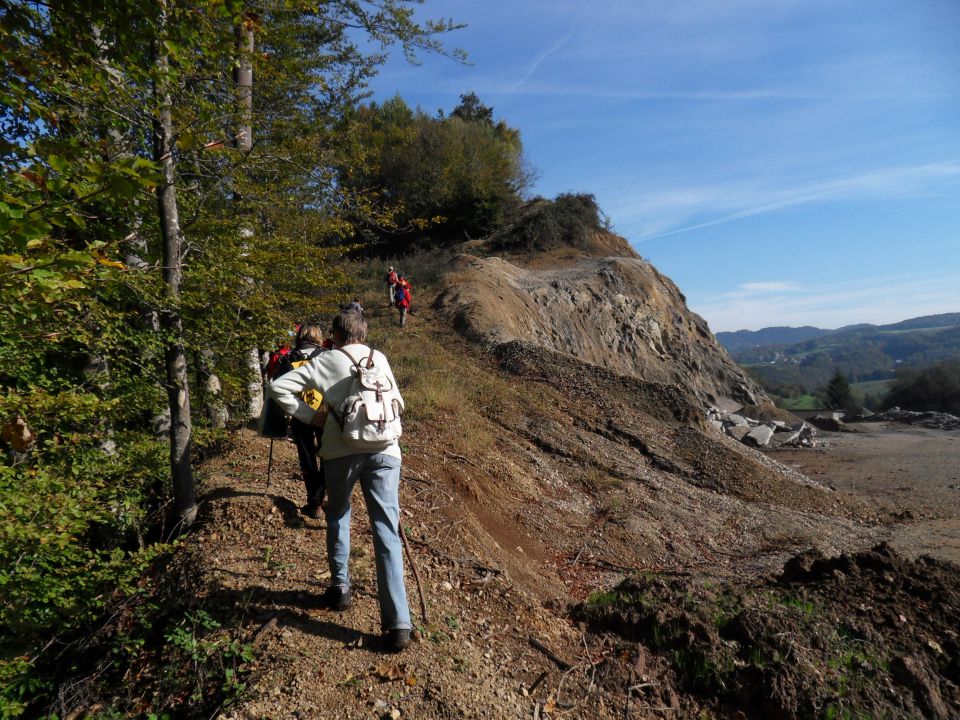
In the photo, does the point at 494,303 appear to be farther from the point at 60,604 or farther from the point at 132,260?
the point at 60,604

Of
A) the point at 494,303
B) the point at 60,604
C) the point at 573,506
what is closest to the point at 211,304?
the point at 60,604

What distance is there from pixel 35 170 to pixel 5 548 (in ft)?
8.39

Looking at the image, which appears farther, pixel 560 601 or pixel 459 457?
pixel 459 457

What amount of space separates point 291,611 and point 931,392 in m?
45.2

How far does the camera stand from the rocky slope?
18.0m

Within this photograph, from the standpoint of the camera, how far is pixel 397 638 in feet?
11.0

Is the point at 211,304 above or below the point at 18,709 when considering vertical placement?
above

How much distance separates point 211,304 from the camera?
16.3 ft

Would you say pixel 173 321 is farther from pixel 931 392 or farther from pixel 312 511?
pixel 931 392

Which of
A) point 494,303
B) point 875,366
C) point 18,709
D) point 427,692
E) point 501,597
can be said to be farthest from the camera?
point 875,366

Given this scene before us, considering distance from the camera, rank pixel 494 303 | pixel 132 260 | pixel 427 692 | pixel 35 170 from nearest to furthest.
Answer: pixel 35 170 → pixel 427 692 → pixel 132 260 → pixel 494 303

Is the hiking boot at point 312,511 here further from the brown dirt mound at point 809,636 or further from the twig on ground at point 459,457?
the twig on ground at point 459,457

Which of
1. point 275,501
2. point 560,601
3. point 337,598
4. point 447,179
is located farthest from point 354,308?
point 447,179

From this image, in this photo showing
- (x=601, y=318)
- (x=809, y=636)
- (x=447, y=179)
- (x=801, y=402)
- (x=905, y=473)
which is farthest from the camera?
(x=801, y=402)
